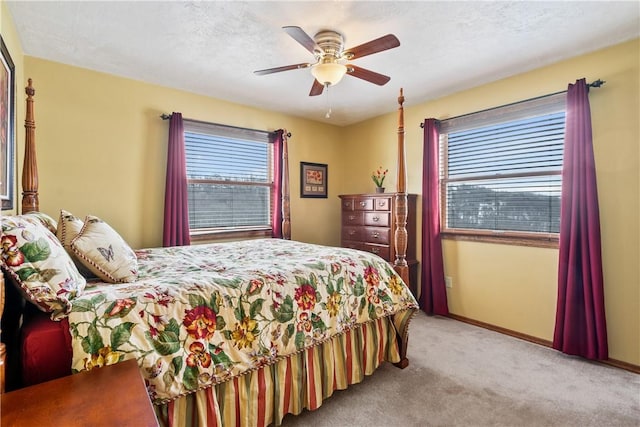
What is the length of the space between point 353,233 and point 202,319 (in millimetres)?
2822

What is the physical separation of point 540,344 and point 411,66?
105 inches

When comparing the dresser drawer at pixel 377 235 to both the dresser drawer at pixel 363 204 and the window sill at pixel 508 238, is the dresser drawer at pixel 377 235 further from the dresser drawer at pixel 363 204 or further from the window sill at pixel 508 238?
the window sill at pixel 508 238

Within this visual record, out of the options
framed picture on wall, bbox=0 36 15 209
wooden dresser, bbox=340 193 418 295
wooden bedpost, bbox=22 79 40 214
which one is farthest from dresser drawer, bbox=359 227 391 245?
framed picture on wall, bbox=0 36 15 209

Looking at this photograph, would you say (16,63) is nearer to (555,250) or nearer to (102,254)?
(102,254)

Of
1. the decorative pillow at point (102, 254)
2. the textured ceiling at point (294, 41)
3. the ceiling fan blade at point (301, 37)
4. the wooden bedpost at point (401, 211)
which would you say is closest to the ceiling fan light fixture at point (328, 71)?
the ceiling fan blade at point (301, 37)

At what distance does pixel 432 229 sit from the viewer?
351cm

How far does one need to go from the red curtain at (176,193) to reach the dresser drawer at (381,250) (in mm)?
2025

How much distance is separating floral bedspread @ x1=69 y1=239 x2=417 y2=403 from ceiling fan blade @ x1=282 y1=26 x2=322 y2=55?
1.33m

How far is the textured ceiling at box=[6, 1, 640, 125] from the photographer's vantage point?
6.41 feet

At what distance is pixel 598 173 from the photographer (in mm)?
2496

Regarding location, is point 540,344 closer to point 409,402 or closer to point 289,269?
point 409,402

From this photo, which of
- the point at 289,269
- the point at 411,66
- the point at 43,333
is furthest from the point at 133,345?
the point at 411,66

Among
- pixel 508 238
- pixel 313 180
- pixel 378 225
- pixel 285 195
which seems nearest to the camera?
pixel 508 238

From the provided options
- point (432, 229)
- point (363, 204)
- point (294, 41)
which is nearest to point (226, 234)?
point (363, 204)
